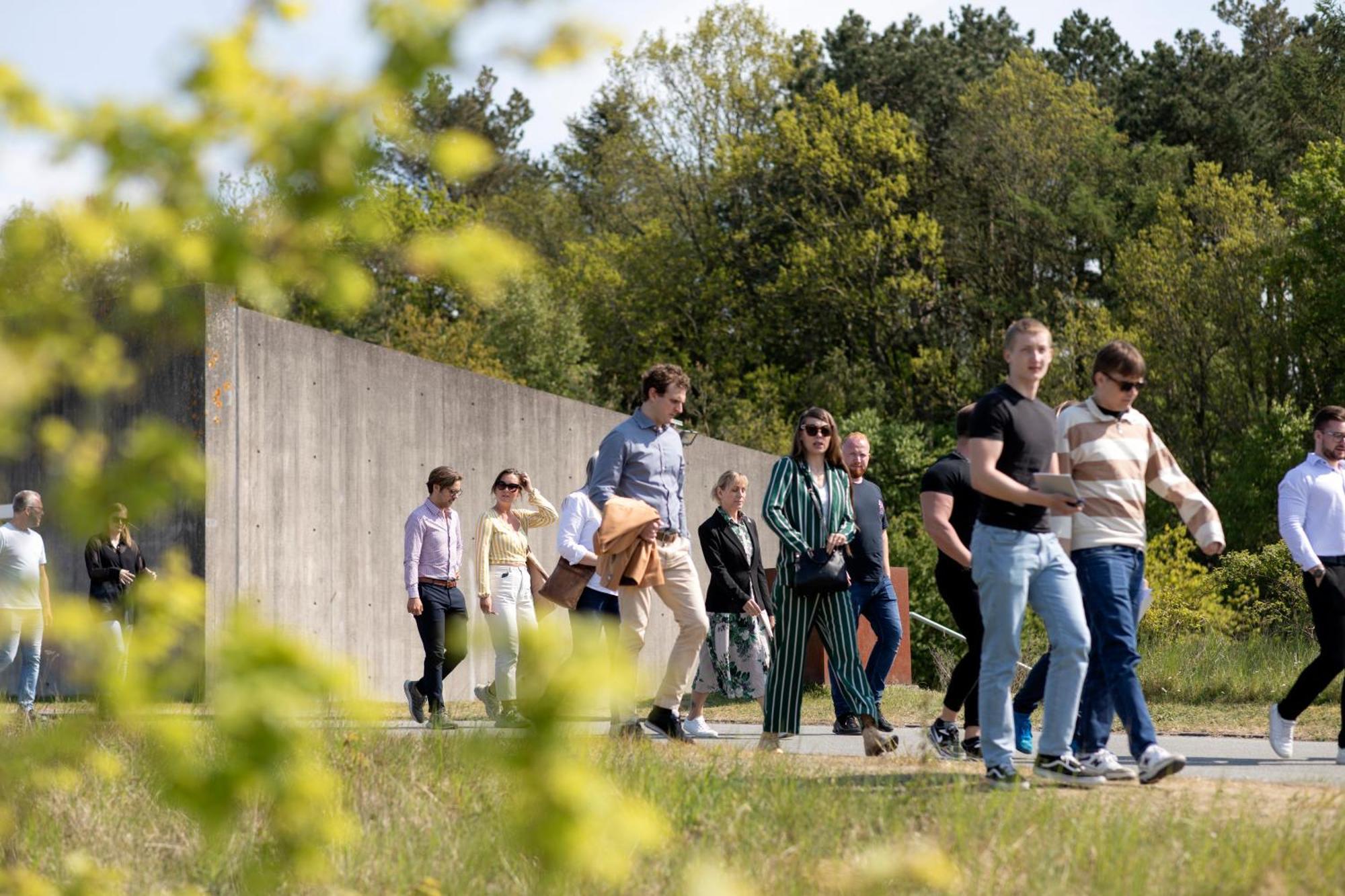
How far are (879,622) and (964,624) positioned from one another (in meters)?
1.47

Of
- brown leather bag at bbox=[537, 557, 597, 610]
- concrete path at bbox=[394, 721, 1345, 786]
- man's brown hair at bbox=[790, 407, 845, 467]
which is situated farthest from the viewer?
brown leather bag at bbox=[537, 557, 597, 610]

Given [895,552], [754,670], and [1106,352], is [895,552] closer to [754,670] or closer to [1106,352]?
[754,670]

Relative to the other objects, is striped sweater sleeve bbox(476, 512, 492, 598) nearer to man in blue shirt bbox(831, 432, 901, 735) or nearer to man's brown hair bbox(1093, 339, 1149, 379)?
man in blue shirt bbox(831, 432, 901, 735)

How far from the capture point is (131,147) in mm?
2232

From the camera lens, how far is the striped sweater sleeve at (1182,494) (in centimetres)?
672

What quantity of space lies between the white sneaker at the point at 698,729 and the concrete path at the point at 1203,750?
9cm

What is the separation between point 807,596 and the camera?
8352mm

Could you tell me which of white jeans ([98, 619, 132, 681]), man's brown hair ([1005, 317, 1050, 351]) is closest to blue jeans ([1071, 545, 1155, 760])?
man's brown hair ([1005, 317, 1050, 351])

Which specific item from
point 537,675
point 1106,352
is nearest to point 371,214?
point 537,675

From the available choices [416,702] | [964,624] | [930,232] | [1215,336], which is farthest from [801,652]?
[930,232]

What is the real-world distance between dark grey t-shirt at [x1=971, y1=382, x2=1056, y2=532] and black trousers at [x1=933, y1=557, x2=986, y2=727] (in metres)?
2.00

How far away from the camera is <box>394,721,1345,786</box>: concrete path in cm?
778

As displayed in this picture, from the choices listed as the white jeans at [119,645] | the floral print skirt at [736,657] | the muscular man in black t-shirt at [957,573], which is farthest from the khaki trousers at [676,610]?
the white jeans at [119,645]

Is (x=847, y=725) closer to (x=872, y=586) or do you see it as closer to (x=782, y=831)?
(x=872, y=586)
